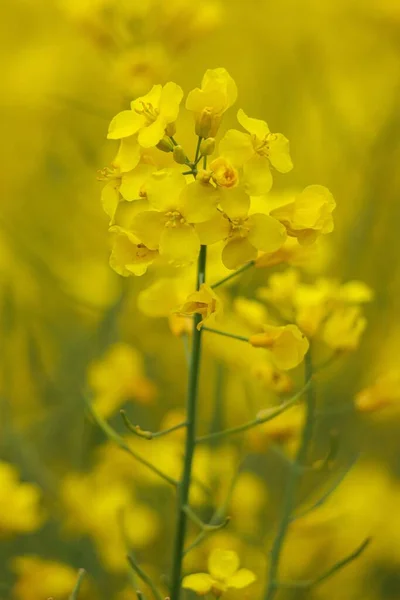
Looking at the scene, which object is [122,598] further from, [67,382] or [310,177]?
[310,177]

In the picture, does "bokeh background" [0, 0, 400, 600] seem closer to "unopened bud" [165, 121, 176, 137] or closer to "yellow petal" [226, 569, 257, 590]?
"yellow petal" [226, 569, 257, 590]

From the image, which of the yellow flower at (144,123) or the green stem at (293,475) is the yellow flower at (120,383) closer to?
the green stem at (293,475)

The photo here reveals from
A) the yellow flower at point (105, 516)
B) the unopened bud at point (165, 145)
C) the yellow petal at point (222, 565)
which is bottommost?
the yellow flower at point (105, 516)

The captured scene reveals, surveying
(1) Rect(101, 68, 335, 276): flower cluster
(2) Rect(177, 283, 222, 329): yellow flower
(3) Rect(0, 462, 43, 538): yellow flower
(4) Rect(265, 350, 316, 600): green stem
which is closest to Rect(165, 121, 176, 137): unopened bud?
(1) Rect(101, 68, 335, 276): flower cluster

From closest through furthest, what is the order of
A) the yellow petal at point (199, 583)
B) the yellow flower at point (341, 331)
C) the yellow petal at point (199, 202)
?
Result: the yellow petal at point (199, 202) → the yellow petal at point (199, 583) → the yellow flower at point (341, 331)

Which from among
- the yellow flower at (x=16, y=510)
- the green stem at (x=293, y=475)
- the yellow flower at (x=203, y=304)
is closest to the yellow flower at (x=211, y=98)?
the yellow flower at (x=203, y=304)

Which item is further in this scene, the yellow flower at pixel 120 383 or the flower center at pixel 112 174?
the yellow flower at pixel 120 383
